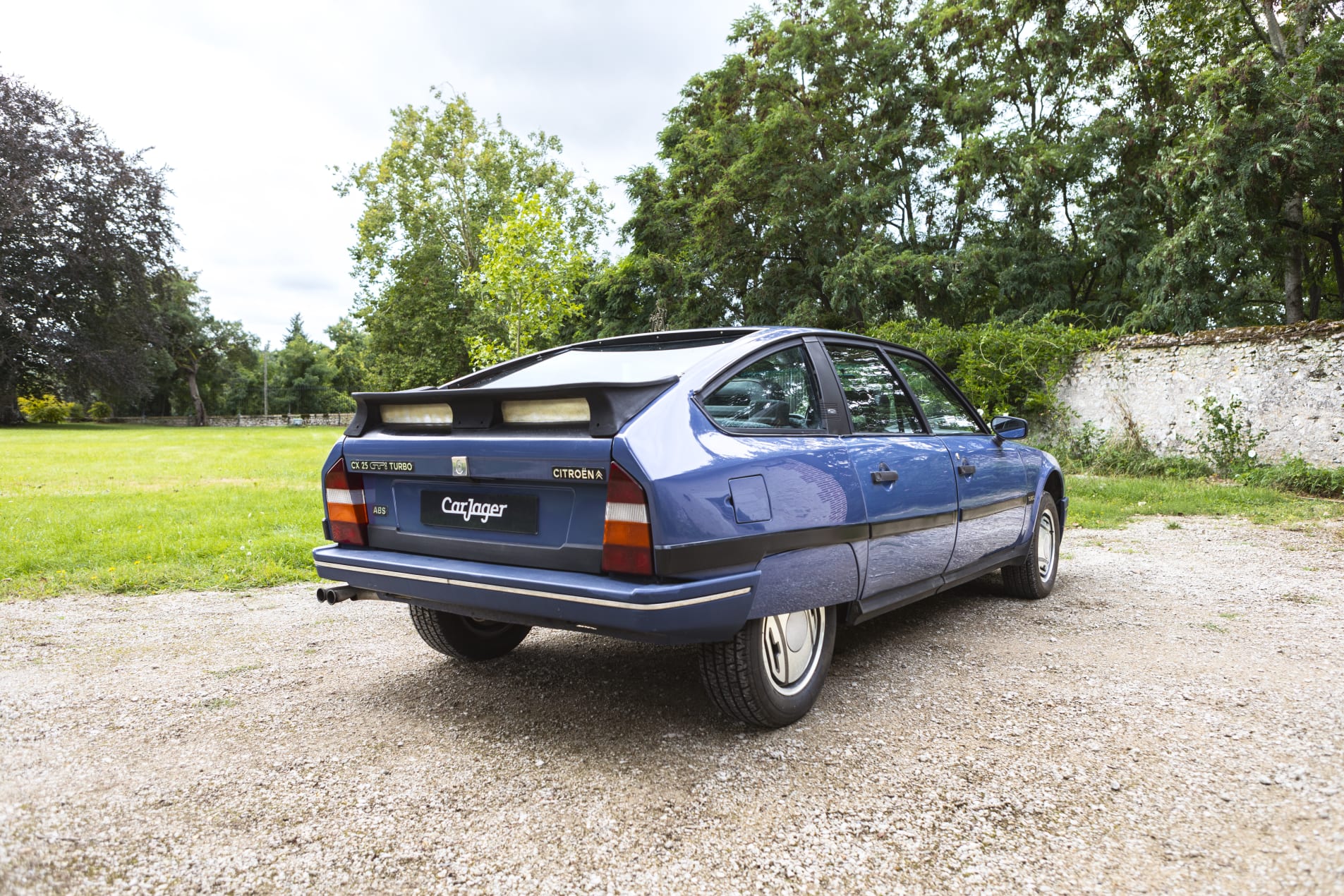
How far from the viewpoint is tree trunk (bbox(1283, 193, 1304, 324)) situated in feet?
47.8

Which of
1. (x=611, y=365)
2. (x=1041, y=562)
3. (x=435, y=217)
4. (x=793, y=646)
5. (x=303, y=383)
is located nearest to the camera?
(x=793, y=646)

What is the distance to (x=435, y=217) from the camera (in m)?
35.7

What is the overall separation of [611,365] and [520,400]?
696mm

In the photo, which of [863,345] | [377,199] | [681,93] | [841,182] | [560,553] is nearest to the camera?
[560,553]

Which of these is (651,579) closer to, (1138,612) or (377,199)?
(1138,612)

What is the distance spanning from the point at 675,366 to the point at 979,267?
1798 cm

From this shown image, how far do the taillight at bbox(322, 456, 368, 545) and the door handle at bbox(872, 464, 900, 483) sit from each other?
2.14 m

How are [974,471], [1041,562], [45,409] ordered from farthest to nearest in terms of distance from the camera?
1. [45,409]
2. [1041,562]
3. [974,471]

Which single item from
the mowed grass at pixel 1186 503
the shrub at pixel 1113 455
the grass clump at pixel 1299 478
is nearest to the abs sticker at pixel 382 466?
the mowed grass at pixel 1186 503

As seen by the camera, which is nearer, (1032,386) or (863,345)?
(863,345)

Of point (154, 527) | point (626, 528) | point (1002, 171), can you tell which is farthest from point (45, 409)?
point (626, 528)

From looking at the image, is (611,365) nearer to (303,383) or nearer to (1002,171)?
(1002,171)

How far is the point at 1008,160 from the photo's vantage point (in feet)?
61.6

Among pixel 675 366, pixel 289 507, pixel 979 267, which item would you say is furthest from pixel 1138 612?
pixel 979 267
